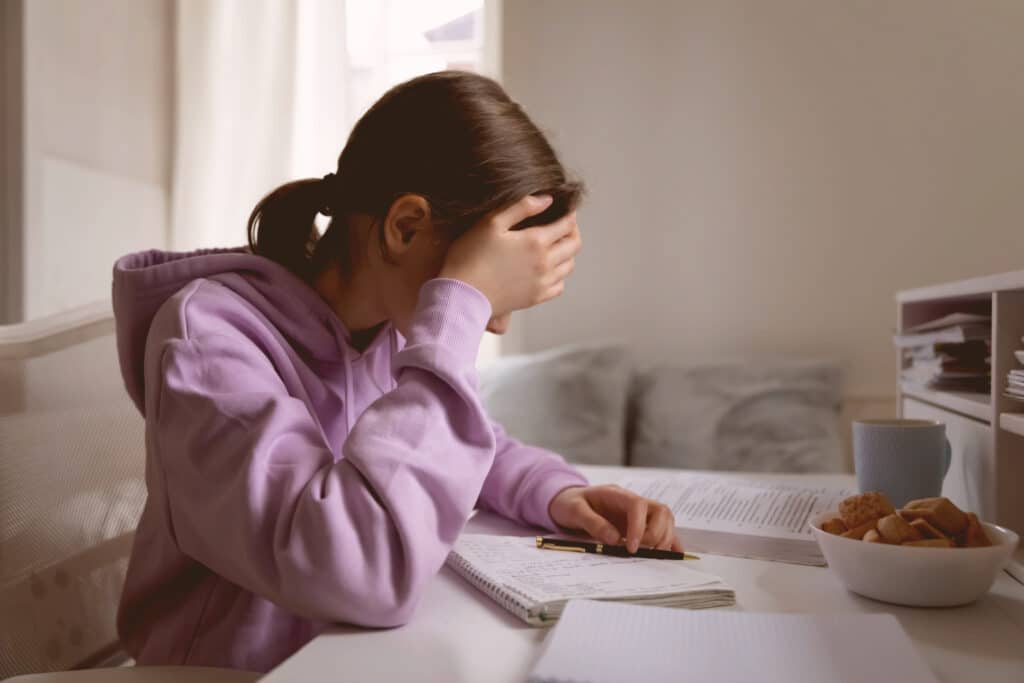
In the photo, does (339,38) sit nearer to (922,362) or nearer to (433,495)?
(922,362)

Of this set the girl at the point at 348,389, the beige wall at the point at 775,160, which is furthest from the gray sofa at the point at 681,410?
the girl at the point at 348,389

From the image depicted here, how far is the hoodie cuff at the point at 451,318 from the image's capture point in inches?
25.7

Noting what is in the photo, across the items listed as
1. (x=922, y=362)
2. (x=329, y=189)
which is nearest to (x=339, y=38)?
Result: (x=329, y=189)

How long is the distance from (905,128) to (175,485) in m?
1.85

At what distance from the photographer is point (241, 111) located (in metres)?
2.08

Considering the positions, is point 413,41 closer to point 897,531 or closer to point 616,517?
point 616,517

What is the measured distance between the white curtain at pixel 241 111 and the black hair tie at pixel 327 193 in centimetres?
122

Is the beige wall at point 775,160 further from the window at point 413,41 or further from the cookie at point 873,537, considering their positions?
the cookie at point 873,537

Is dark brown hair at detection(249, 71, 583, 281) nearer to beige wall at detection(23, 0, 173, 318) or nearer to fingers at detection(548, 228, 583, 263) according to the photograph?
fingers at detection(548, 228, 583, 263)

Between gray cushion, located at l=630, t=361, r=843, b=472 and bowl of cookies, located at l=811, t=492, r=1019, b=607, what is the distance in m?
1.22

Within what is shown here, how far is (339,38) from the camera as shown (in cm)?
200

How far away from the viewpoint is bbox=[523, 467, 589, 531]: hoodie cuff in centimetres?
80

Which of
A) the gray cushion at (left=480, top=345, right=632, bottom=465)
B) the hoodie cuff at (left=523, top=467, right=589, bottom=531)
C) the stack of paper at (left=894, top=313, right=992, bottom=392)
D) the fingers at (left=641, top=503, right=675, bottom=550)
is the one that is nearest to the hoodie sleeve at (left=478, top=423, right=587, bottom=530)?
the hoodie cuff at (left=523, top=467, right=589, bottom=531)

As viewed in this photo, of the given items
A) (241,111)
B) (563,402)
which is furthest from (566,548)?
(241,111)
